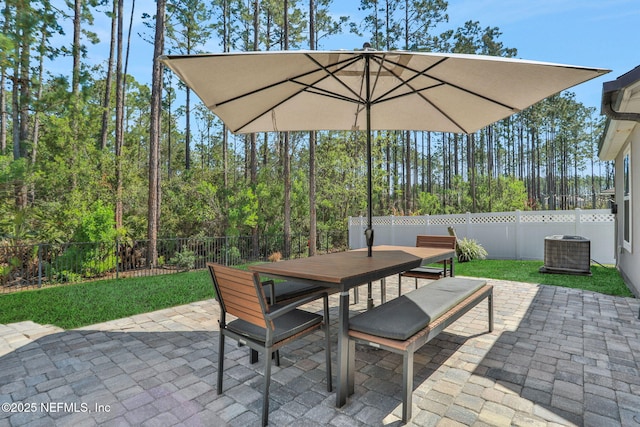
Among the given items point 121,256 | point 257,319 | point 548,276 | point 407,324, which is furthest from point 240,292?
point 121,256

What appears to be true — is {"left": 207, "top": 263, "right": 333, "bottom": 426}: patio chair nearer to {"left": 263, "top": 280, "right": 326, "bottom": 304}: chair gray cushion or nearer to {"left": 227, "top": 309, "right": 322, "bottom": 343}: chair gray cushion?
{"left": 227, "top": 309, "right": 322, "bottom": 343}: chair gray cushion

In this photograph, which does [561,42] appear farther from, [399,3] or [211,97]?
[211,97]

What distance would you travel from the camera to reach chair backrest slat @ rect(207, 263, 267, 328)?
6.02 ft

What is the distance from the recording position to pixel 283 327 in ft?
6.73

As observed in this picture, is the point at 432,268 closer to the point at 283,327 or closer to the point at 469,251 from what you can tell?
the point at 283,327

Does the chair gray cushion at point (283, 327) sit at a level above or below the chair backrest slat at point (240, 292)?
below

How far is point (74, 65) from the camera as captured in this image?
34.3 feet

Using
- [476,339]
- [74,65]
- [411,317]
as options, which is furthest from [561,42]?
[74,65]

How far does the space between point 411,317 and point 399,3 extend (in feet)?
60.1

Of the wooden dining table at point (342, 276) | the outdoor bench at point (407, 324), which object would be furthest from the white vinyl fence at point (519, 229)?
the wooden dining table at point (342, 276)

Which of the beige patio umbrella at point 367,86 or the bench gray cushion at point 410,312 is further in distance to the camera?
the beige patio umbrella at point 367,86

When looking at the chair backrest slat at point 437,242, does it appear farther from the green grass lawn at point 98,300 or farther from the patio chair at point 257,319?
the green grass lawn at point 98,300

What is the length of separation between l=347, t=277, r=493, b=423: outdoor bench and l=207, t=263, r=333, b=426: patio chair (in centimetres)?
26

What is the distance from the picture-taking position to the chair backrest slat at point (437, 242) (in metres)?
4.25
